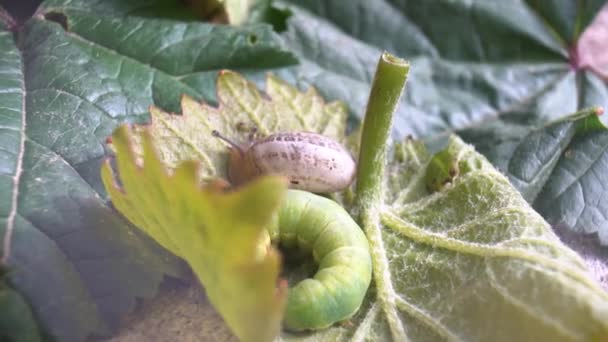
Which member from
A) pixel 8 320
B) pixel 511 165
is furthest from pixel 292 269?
pixel 511 165

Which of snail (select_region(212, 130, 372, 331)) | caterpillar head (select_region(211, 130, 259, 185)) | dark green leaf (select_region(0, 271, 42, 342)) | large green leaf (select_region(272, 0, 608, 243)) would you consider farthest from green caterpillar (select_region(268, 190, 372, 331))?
large green leaf (select_region(272, 0, 608, 243))

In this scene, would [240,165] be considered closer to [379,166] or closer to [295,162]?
[295,162]

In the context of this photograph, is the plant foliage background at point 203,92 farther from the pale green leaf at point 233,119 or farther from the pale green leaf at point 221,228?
the pale green leaf at point 221,228

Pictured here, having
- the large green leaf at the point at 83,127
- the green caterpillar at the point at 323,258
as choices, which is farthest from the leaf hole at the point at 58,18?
the green caterpillar at the point at 323,258

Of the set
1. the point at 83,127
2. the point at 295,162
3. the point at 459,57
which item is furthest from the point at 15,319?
the point at 459,57

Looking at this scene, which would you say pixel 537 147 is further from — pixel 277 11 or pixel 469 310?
pixel 277 11

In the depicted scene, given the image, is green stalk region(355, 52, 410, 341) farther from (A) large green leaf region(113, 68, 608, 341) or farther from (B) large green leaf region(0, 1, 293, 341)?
(B) large green leaf region(0, 1, 293, 341)
